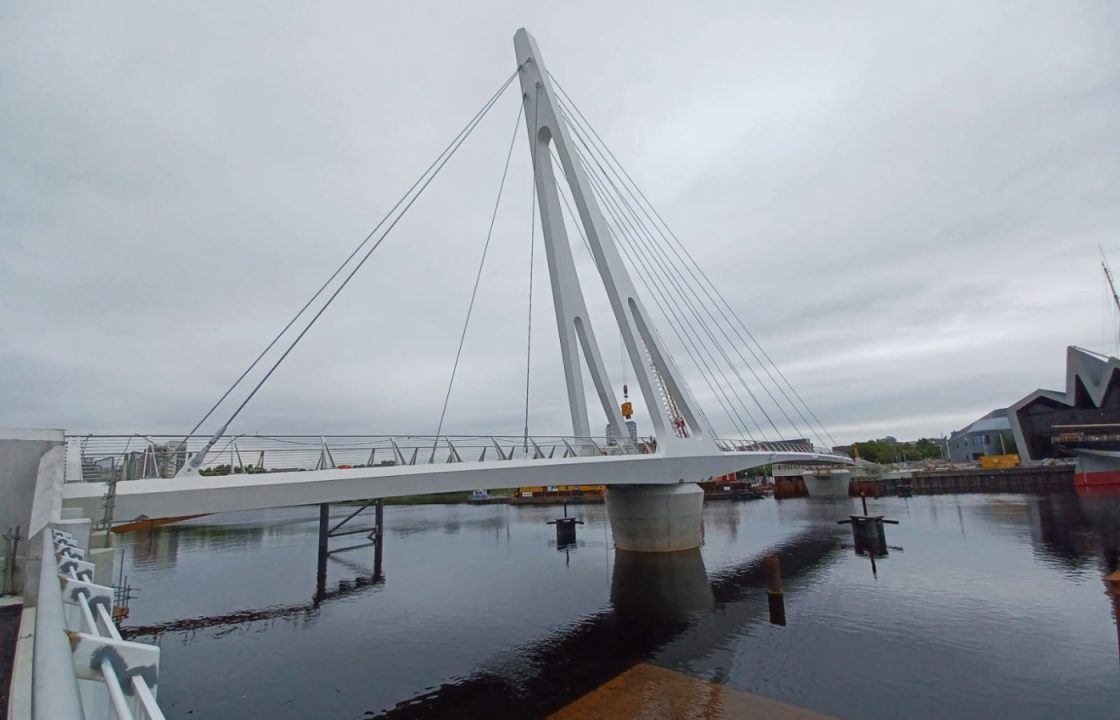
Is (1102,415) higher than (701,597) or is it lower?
higher

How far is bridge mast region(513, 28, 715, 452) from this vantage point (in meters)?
23.8

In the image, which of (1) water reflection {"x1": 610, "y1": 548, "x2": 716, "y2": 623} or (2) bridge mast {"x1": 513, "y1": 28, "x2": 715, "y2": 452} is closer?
(1) water reflection {"x1": 610, "y1": 548, "x2": 716, "y2": 623}

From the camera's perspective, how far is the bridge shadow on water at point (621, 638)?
12062 millimetres

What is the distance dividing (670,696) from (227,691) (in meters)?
11.0

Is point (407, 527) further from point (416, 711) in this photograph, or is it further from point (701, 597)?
point (416, 711)

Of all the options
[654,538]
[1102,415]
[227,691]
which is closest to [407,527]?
[654,538]

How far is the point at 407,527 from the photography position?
57.1 m

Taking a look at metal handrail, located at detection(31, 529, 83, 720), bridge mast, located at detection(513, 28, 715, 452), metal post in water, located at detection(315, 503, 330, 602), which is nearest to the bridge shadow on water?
bridge mast, located at detection(513, 28, 715, 452)

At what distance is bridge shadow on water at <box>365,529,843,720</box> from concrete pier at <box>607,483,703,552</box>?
1110mm

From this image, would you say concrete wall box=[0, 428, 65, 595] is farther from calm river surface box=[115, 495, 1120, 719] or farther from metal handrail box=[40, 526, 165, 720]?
metal handrail box=[40, 526, 165, 720]

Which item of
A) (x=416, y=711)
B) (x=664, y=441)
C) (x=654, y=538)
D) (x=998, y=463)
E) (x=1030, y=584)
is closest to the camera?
(x=416, y=711)

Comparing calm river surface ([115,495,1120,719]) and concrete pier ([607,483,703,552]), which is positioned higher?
concrete pier ([607,483,703,552])

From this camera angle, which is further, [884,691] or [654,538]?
[654,538]

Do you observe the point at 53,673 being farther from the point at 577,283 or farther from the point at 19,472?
the point at 577,283
